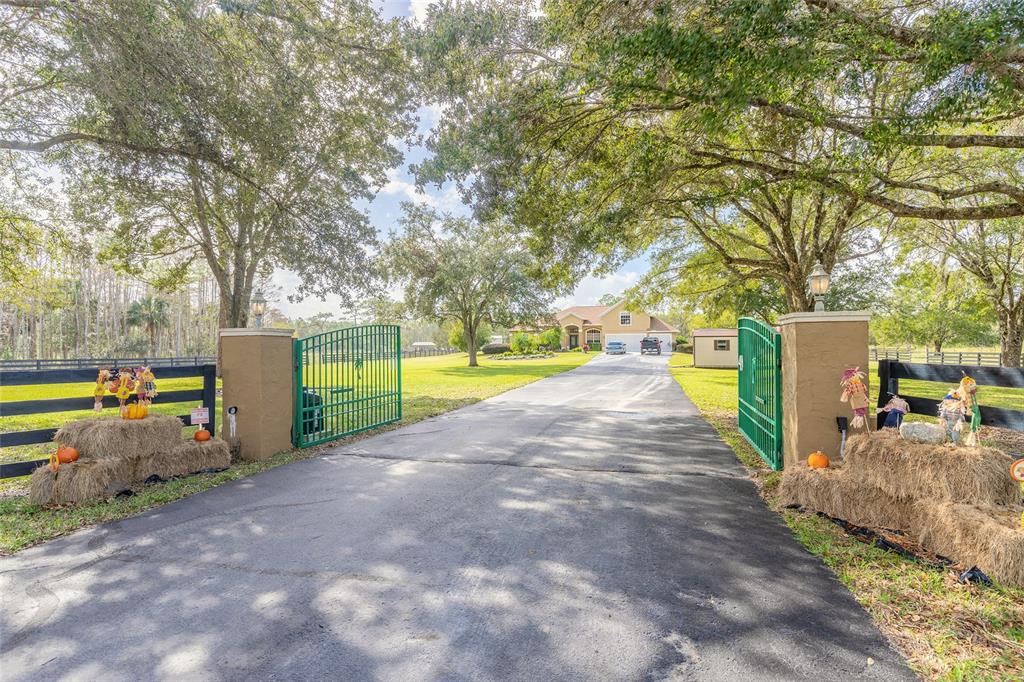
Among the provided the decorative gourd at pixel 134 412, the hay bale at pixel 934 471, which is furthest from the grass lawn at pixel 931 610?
the decorative gourd at pixel 134 412

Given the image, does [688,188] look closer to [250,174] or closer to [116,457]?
[250,174]

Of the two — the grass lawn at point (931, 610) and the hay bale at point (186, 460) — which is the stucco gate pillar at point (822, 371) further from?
the hay bale at point (186, 460)

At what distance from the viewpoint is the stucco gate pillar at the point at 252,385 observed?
20.5 ft

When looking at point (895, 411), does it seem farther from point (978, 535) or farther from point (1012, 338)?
point (1012, 338)

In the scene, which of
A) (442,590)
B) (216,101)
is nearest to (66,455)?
(442,590)

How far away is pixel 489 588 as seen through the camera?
9.71 feet

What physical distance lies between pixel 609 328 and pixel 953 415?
179 ft

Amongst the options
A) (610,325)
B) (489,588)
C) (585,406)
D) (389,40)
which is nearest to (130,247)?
(389,40)

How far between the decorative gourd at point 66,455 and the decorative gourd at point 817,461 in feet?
24.9

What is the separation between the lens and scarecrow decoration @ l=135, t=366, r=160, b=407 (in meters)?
5.29

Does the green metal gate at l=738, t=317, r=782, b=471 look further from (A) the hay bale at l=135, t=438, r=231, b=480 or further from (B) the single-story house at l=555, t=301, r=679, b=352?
(B) the single-story house at l=555, t=301, r=679, b=352

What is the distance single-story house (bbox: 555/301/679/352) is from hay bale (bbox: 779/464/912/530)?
1959 inches

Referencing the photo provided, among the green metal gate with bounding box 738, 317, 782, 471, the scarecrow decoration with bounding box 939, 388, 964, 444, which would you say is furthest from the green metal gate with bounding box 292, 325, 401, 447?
the scarecrow decoration with bounding box 939, 388, 964, 444

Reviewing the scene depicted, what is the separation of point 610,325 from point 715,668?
56.7 meters
